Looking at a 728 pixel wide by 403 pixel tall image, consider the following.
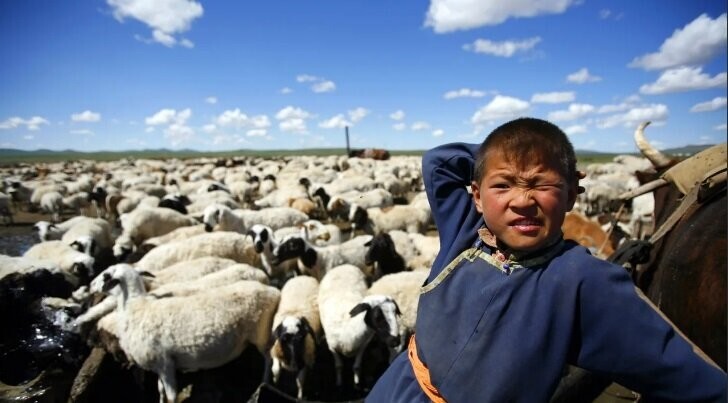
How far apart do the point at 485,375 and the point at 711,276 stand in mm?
1382

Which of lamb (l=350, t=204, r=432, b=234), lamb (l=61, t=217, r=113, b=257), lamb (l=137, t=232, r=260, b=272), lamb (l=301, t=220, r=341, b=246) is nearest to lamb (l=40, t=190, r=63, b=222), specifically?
lamb (l=61, t=217, r=113, b=257)

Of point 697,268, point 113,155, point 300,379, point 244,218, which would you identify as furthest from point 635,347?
point 113,155

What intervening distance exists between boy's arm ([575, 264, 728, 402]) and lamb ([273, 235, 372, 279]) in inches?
267

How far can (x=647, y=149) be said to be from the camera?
11.2 feet

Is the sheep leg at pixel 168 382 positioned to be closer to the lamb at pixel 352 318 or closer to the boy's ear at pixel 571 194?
the lamb at pixel 352 318

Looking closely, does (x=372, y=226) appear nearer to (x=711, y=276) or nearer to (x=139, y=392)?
(x=139, y=392)

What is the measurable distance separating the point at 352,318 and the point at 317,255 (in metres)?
2.85

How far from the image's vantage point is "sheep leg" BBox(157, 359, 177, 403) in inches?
187

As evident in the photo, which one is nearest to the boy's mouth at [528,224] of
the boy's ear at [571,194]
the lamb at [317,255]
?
the boy's ear at [571,194]

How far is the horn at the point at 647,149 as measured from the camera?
3.30 metres

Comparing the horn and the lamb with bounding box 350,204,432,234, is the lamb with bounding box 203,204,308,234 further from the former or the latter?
the horn

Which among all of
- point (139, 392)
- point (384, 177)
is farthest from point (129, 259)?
point (384, 177)

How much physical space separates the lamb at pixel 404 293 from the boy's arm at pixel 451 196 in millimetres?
3820

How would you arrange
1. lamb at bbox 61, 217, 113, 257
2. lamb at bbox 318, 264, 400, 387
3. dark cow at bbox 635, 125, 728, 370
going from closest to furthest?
dark cow at bbox 635, 125, 728, 370 → lamb at bbox 318, 264, 400, 387 → lamb at bbox 61, 217, 113, 257
